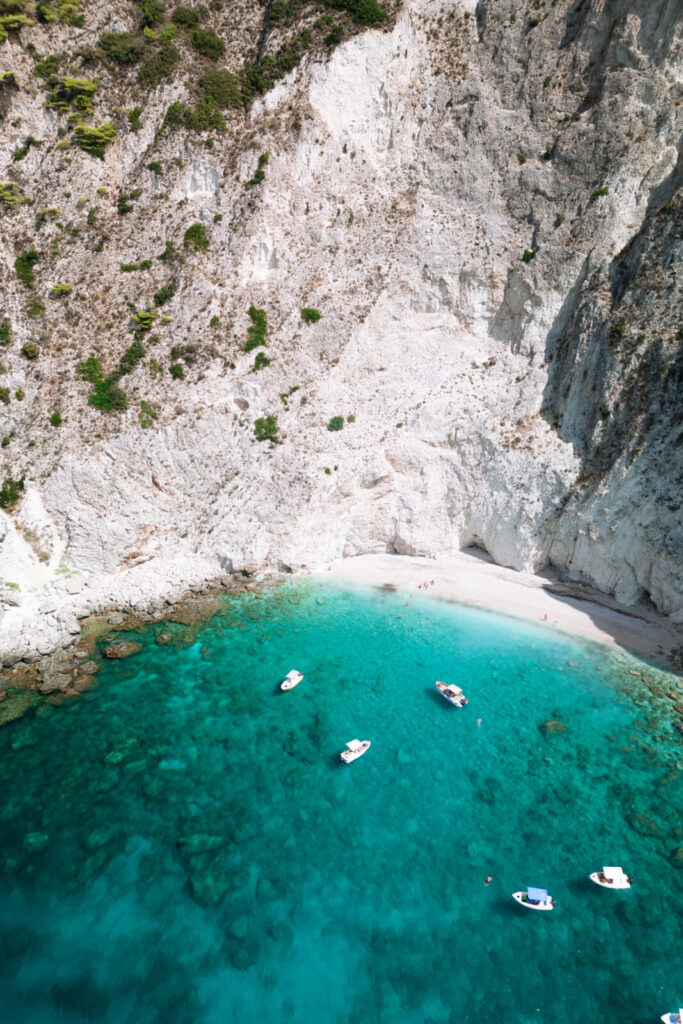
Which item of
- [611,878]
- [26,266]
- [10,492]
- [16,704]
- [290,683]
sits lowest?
[16,704]

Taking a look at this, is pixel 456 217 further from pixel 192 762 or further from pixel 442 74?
pixel 192 762

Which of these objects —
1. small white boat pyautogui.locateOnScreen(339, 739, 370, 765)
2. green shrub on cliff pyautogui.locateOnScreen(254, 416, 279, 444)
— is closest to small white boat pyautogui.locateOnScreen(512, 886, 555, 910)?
small white boat pyautogui.locateOnScreen(339, 739, 370, 765)

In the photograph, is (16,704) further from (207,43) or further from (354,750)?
(207,43)

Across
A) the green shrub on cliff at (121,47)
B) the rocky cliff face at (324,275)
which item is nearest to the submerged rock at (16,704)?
the rocky cliff face at (324,275)

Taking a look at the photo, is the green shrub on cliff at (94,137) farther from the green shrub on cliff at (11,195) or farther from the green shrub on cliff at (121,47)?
the green shrub on cliff at (11,195)

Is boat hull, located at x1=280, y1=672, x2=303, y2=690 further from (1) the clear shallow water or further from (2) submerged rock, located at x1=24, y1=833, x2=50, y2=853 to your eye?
(2) submerged rock, located at x1=24, y1=833, x2=50, y2=853

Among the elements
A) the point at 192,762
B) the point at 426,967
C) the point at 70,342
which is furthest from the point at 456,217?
the point at 426,967

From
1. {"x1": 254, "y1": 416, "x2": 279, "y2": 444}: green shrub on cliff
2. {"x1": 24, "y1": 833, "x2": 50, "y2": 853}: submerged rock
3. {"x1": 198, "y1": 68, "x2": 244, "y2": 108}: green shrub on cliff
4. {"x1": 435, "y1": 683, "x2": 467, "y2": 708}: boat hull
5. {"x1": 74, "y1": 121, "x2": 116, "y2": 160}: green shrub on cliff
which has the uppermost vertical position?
{"x1": 198, "y1": 68, "x2": 244, "y2": 108}: green shrub on cliff

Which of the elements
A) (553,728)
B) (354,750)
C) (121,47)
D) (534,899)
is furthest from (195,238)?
(534,899)
